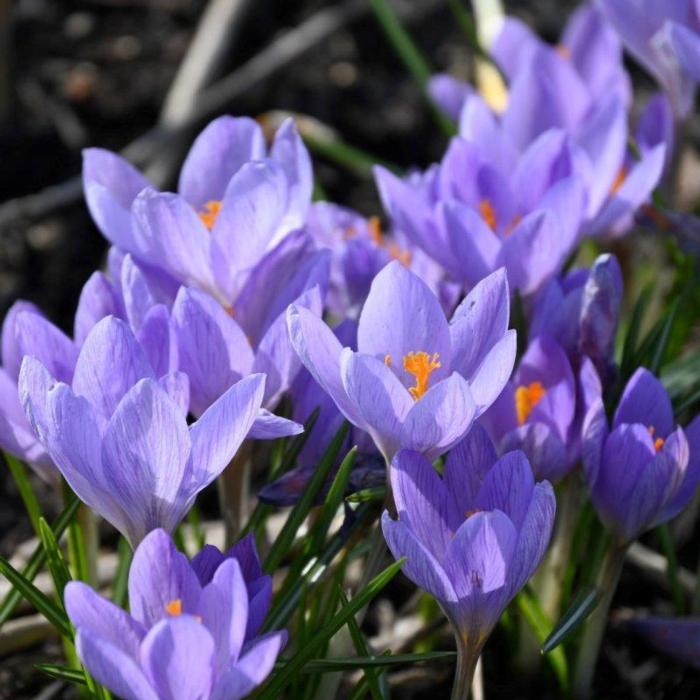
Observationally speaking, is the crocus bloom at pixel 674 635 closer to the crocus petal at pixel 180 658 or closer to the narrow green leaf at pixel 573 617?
the narrow green leaf at pixel 573 617

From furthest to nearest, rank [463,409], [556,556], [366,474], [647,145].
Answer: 1. [647,145]
2. [556,556]
3. [366,474]
4. [463,409]

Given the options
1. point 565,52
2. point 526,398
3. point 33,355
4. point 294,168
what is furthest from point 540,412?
point 565,52

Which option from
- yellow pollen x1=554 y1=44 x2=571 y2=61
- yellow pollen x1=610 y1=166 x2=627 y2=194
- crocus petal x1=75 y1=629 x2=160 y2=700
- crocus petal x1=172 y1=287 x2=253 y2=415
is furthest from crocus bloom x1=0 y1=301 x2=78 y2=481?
yellow pollen x1=554 y1=44 x2=571 y2=61

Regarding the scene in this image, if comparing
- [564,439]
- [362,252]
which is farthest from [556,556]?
[362,252]

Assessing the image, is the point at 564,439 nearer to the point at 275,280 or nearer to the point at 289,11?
the point at 275,280

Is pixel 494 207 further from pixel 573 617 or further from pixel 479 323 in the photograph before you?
pixel 573 617

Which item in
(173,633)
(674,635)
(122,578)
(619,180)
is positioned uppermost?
(173,633)
